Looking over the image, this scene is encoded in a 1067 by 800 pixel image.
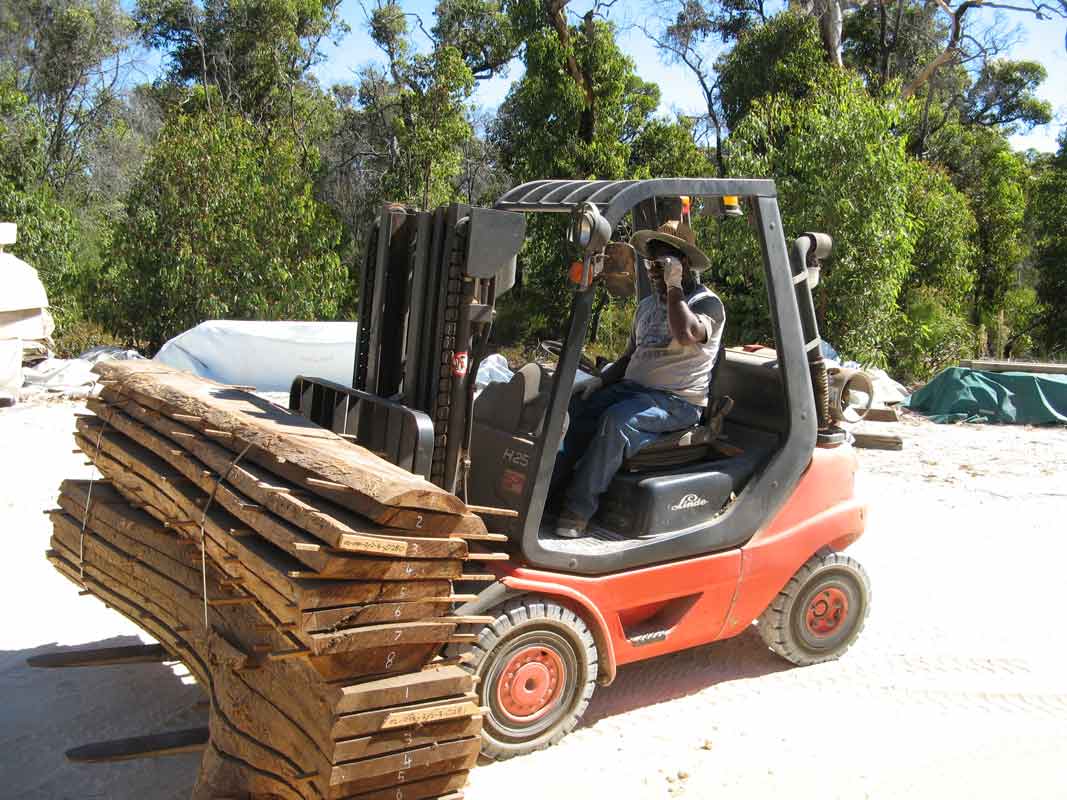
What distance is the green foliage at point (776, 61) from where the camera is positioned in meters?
21.2

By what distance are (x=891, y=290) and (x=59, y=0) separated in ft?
76.6

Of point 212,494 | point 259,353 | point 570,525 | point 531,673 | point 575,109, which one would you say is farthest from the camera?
point 575,109

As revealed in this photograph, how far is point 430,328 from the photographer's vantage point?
4.39m

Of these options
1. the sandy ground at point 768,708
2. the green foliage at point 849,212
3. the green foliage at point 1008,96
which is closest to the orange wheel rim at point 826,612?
the sandy ground at point 768,708

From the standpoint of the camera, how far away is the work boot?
14.8 feet

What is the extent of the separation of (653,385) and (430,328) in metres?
1.17

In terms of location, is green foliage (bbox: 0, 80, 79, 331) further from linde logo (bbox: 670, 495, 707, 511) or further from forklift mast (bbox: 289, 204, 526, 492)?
linde logo (bbox: 670, 495, 707, 511)

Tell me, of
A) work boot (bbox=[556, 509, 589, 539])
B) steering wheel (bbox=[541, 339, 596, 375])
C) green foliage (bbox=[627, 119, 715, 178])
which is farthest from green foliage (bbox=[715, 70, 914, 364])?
work boot (bbox=[556, 509, 589, 539])

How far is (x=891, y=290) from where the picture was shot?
14.1m

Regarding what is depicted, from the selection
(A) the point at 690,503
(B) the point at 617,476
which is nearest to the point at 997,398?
(A) the point at 690,503

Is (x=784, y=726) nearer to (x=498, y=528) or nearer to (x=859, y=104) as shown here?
(x=498, y=528)

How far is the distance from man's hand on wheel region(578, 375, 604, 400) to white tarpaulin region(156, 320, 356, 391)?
7.11 m

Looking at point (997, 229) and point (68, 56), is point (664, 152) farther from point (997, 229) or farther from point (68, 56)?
point (68, 56)

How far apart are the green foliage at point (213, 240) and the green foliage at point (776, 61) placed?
33.9 feet
